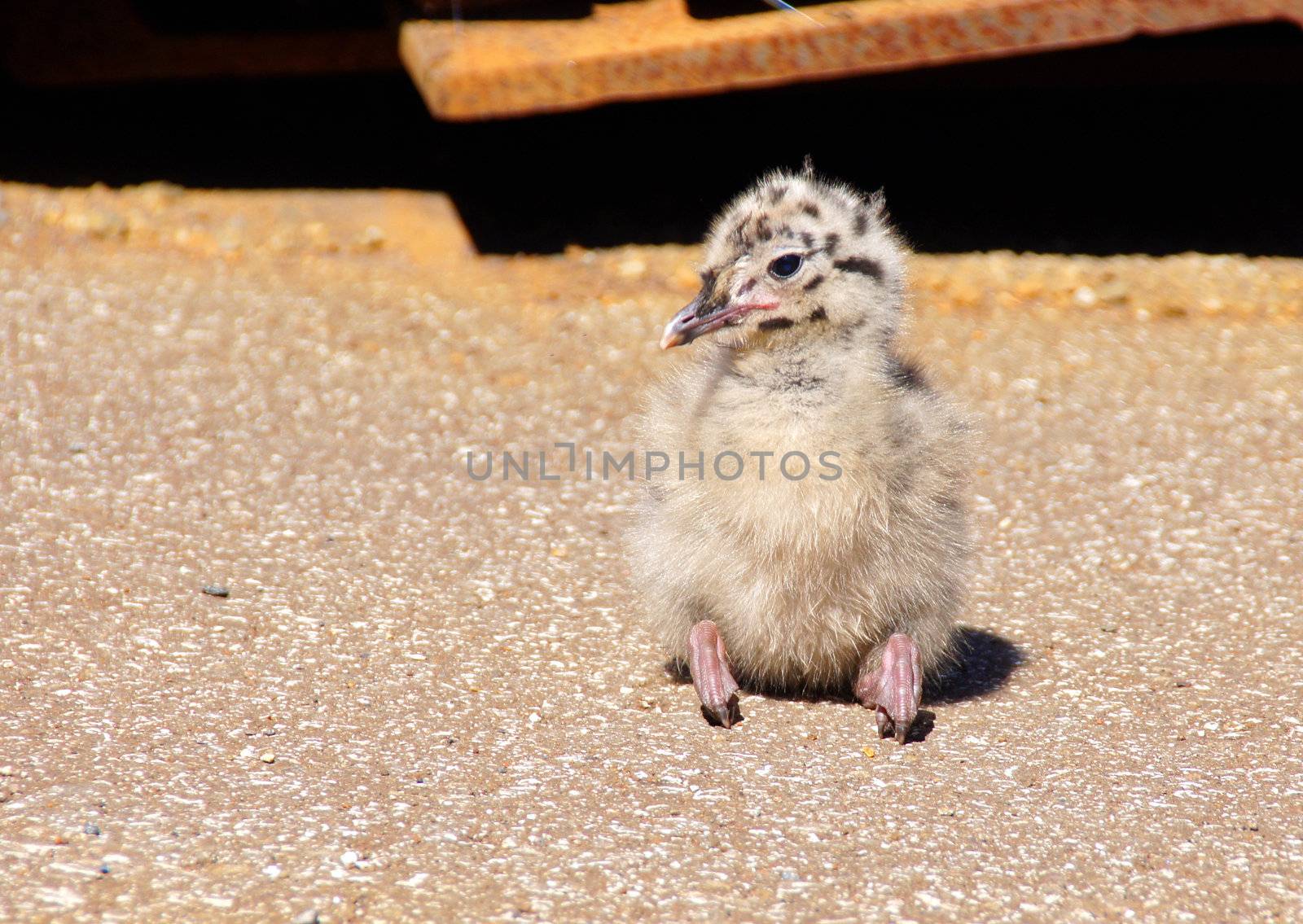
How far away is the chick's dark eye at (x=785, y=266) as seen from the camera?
3777mm

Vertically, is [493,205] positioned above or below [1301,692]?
below

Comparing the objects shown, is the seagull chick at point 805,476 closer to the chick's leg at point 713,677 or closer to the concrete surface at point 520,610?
the chick's leg at point 713,677

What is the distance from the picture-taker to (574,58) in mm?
6438

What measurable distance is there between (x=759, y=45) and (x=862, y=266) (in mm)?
2841

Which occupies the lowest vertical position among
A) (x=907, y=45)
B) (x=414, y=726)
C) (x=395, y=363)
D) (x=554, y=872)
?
(x=395, y=363)

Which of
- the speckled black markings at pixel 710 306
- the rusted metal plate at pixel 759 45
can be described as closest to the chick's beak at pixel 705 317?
the speckled black markings at pixel 710 306

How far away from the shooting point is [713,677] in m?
3.73

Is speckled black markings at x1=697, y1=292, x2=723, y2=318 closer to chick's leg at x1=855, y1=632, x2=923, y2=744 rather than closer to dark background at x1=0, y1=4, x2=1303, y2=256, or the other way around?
chick's leg at x1=855, y1=632, x2=923, y2=744

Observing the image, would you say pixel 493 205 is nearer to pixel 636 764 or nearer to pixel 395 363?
pixel 395 363

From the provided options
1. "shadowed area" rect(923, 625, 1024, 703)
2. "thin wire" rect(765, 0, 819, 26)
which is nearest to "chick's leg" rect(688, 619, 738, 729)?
"shadowed area" rect(923, 625, 1024, 703)

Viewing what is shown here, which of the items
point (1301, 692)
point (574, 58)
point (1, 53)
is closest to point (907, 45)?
point (574, 58)

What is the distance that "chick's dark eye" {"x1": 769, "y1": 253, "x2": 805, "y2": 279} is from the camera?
3777 millimetres

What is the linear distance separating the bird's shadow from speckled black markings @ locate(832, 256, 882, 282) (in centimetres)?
105

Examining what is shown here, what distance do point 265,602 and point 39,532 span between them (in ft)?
2.78
